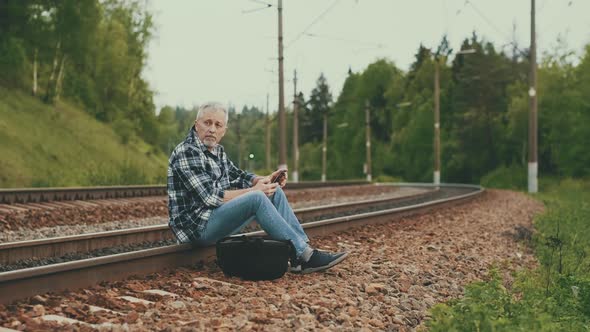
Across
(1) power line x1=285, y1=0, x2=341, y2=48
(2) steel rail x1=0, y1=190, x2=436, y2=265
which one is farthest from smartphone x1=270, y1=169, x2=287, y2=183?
(1) power line x1=285, y1=0, x2=341, y2=48

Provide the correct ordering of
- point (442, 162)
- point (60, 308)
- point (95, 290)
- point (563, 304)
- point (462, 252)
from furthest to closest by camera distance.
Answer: point (442, 162), point (462, 252), point (563, 304), point (95, 290), point (60, 308)

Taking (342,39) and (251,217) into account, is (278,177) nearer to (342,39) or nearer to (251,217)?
(251,217)

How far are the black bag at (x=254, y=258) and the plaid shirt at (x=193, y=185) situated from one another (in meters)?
0.37

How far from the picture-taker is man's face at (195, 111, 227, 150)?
544 cm

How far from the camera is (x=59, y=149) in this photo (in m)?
31.0

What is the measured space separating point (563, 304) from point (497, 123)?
2101 inches

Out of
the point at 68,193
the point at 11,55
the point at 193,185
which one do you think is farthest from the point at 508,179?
the point at 193,185

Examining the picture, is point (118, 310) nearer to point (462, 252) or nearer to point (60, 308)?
point (60, 308)

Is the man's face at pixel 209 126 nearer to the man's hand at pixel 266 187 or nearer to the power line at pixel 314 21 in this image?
the man's hand at pixel 266 187

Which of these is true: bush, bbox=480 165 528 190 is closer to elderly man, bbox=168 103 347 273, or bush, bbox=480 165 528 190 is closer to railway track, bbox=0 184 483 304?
railway track, bbox=0 184 483 304

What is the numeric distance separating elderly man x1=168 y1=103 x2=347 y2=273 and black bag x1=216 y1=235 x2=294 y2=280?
224 mm

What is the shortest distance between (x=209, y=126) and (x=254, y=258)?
122 cm

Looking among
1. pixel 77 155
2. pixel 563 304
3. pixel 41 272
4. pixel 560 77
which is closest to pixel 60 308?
pixel 41 272

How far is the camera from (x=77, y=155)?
106 ft
